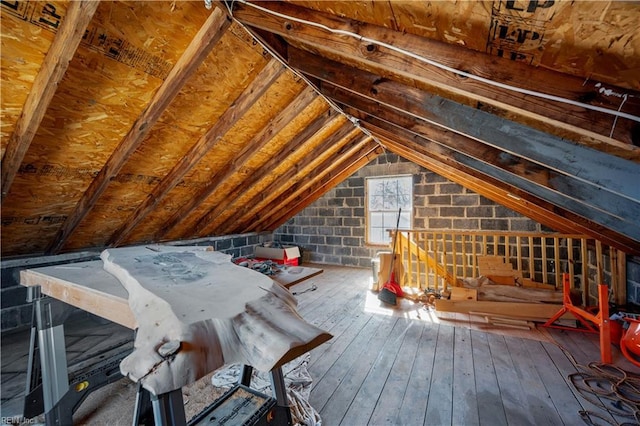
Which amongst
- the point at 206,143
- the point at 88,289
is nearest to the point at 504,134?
the point at 88,289

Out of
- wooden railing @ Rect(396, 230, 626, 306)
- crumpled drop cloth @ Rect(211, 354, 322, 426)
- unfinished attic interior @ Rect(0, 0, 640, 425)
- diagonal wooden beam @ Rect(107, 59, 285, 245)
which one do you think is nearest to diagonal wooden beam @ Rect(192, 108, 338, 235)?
unfinished attic interior @ Rect(0, 0, 640, 425)

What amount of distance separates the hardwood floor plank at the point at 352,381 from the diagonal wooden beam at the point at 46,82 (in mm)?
2783

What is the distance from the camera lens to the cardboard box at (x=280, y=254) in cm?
589

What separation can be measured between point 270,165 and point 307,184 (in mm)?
1269

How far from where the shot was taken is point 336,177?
5844mm

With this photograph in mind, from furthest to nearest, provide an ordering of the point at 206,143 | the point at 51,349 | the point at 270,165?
1. the point at 270,165
2. the point at 206,143
3. the point at 51,349

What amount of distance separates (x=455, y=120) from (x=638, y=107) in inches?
29.7

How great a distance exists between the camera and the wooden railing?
10.2 feet

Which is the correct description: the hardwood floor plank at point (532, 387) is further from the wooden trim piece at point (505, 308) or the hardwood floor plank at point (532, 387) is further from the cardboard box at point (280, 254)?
the cardboard box at point (280, 254)

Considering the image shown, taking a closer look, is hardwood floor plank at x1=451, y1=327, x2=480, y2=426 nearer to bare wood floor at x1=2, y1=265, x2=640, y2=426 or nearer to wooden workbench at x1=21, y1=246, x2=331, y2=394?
bare wood floor at x1=2, y1=265, x2=640, y2=426

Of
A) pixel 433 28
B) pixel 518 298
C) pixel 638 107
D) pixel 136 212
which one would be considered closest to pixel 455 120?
pixel 433 28

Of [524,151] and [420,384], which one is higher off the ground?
[524,151]

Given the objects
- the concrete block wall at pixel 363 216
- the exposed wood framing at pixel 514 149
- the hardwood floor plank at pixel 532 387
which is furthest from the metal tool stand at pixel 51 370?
the concrete block wall at pixel 363 216

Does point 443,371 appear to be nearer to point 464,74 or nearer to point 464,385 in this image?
point 464,385
